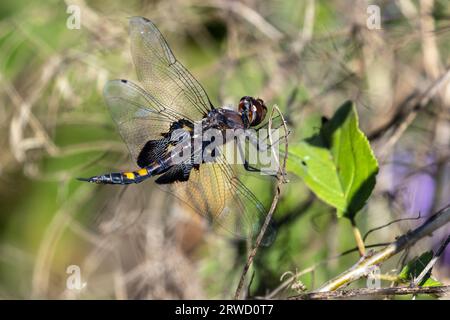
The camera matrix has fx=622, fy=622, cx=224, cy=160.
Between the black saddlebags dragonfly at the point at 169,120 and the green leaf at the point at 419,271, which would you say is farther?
the black saddlebags dragonfly at the point at 169,120

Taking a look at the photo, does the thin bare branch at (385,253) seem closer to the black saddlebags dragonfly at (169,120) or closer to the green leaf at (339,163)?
the green leaf at (339,163)

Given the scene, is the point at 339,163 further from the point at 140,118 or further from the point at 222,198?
the point at 140,118

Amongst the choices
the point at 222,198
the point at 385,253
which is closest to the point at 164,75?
the point at 222,198

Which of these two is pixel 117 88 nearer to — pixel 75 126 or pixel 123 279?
pixel 123 279

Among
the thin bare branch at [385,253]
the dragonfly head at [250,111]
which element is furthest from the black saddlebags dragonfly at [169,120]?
the thin bare branch at [385,253]
